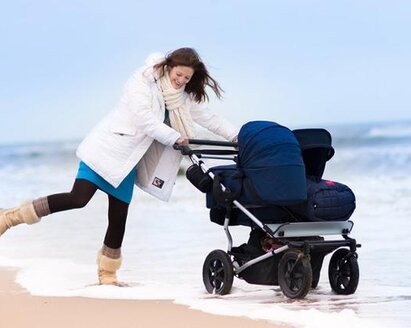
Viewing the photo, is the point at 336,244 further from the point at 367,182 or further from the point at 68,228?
the point at 367,182

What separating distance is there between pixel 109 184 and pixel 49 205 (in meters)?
0.33

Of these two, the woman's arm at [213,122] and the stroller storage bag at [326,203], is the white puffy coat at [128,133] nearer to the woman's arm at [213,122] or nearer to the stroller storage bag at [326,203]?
the woman's arm at [213,122]

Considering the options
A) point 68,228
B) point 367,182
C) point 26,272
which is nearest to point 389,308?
point 26,272

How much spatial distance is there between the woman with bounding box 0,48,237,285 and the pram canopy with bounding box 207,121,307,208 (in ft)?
1.26

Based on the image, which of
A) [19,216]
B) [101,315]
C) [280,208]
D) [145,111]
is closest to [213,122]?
[145,111]

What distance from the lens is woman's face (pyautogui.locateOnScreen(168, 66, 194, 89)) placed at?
5.45m

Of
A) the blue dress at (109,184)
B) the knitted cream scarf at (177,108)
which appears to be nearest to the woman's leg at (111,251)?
the blue dress at (109,184)

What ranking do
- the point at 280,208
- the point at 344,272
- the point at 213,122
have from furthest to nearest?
the point at 213,122 < the point at 344,272 < the point at 280,208

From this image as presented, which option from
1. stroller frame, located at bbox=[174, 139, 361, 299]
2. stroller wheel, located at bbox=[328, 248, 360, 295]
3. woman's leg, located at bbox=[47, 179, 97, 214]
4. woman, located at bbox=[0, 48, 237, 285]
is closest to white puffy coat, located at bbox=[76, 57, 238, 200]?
woman, located at bbox=[0, 48, 237, 285]

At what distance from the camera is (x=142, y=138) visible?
217 inches

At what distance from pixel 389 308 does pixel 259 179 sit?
0.86 m

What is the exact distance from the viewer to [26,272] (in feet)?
20.7

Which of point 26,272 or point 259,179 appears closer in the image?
point 259,179

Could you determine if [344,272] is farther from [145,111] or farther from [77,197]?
[77,197]
